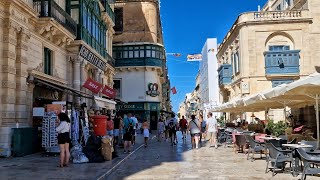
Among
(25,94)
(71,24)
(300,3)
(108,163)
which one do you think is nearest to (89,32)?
(71,24)

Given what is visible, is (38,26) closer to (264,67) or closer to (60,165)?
(60,165)

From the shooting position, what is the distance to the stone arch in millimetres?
31984

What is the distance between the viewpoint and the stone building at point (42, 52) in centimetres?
1323

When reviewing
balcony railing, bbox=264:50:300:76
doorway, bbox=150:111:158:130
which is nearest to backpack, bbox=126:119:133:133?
balcony railing, bbox=264:50:300:76

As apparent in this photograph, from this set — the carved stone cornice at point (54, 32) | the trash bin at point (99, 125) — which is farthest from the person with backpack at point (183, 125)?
the trash bin at point (99, 125)

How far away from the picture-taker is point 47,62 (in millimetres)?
17719

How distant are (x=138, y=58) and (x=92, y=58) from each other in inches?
773

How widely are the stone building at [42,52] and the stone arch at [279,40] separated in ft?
50.4

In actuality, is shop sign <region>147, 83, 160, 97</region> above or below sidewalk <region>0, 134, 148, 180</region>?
above

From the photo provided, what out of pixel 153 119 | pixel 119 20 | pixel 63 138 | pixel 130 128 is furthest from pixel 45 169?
pixel 119 20

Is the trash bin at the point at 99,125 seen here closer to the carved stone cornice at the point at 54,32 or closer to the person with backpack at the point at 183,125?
the carved stone cornice at the point at 54,32

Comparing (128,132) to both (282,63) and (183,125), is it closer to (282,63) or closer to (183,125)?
(183,125)

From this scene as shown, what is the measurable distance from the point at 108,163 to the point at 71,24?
9.90 metres

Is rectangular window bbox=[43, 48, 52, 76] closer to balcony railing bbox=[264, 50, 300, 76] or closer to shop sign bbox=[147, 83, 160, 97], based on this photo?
balcony railing bbox=[264, 50, 300, 76]
